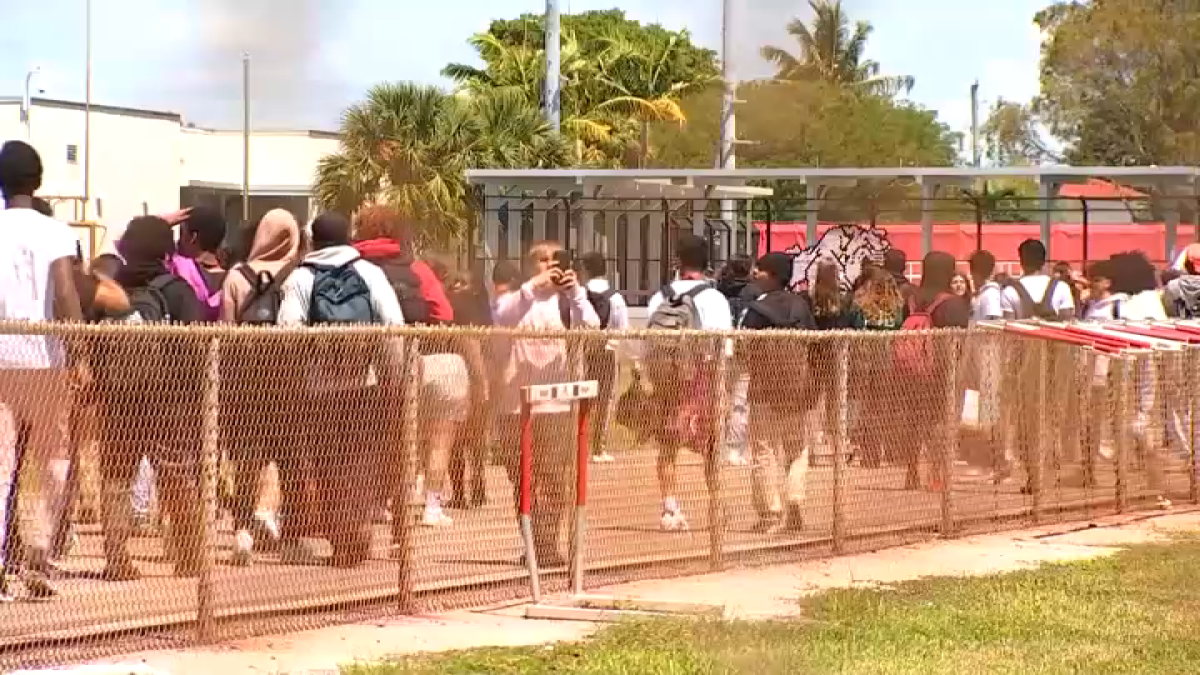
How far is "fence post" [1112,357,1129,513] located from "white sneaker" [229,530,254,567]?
25.6 feet

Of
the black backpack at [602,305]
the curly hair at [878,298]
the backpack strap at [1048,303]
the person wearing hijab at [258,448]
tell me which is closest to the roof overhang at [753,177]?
the backpack strap at [1048,303]

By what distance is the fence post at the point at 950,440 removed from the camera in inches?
526

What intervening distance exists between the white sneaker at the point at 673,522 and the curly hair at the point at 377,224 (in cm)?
205

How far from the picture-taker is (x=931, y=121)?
7294 centimetres

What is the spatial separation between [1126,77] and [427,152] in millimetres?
22433

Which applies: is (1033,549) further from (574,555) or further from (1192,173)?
(1192,173)

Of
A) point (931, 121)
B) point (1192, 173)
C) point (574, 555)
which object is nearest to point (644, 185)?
point (1192, 173)

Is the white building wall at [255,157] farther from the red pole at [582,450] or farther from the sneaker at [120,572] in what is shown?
the sneaker at [120,572]

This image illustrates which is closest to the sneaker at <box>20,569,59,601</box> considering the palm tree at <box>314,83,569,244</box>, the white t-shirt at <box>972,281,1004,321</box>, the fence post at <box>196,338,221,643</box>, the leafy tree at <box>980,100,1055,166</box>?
the fence post at <box>196,338,221,643</box>

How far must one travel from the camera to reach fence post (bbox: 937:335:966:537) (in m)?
13.4

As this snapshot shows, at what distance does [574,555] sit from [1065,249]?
1145 inches

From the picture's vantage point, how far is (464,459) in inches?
397

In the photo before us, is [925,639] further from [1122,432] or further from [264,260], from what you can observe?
[1122,432]

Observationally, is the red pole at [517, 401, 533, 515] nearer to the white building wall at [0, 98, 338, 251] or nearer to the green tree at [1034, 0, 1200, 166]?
the white building wall at [0, 98, 338, 251]
